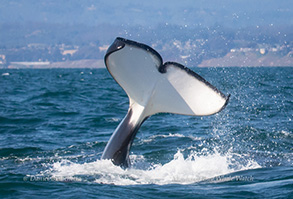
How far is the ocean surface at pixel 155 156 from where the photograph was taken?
6.23m

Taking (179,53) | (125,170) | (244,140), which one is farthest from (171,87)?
(179,53)

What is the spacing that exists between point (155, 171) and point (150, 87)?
5.19 feet

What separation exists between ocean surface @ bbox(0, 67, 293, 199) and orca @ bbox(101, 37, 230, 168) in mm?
629

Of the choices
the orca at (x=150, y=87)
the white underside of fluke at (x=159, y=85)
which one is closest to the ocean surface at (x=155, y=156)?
the orca at (x=150, y=87)

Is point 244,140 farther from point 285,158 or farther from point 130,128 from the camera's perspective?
point 130,128

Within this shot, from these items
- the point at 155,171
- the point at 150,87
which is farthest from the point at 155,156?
the point at 150,87

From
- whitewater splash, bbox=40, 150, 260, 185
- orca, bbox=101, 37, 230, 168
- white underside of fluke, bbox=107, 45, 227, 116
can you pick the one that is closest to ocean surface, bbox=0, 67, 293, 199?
whitewater splash, bbox=40, 150, 260, 185

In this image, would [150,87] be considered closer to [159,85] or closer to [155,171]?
[159,85]

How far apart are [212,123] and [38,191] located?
8.52 meters

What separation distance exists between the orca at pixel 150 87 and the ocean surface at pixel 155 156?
0.63 m

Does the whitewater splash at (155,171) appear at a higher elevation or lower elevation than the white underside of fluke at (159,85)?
lower

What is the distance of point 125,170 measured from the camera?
23.0ft

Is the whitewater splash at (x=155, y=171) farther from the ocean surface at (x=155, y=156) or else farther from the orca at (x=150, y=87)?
the orca at (x=150, y=87)

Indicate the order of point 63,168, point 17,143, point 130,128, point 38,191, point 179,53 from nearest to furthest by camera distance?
point 38,191 → point 130,128 → point 63,168 → point 17,143 → point 179,53
